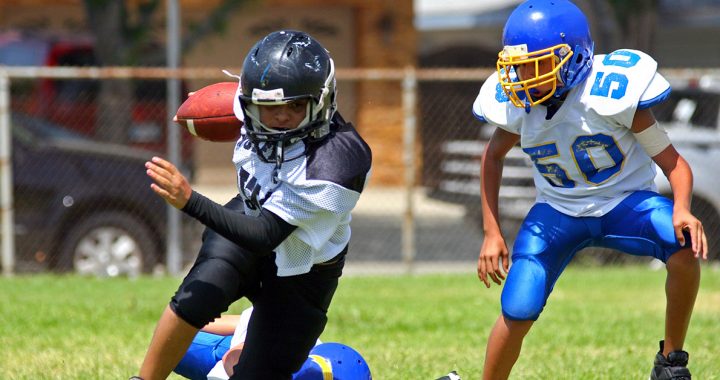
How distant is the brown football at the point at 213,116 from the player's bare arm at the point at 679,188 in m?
1.53

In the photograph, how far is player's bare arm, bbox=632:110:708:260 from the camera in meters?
4.16

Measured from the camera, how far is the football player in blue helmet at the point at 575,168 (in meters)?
4.24

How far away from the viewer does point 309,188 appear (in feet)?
12.6

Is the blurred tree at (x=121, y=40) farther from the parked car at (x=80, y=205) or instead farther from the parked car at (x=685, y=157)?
the parked car at (x=685, y=157)

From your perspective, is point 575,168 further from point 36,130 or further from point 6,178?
point 36,130

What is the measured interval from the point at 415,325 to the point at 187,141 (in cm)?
408

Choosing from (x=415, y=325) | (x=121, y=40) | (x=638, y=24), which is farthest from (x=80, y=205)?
(x=638, y=24)

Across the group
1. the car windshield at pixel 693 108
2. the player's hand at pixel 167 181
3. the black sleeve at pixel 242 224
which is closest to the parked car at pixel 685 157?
the car windshield at pixel 693 108

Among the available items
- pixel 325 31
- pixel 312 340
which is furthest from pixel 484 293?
pixel 325 31

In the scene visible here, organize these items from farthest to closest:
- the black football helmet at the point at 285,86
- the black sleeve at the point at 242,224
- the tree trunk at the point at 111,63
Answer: the tree trunk at the point at 111,63 < the black football helmet at the point at 285,86 < the black sleeve at the point at 242,224

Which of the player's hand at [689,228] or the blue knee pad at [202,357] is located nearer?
the player's hand at [689,228]

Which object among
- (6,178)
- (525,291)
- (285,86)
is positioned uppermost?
(285,86)

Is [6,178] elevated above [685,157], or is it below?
above

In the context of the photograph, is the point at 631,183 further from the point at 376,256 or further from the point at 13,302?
the point at 376,256
